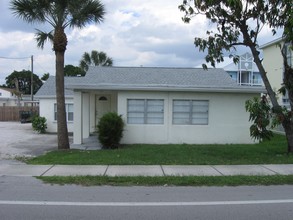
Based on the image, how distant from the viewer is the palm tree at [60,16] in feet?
49.3

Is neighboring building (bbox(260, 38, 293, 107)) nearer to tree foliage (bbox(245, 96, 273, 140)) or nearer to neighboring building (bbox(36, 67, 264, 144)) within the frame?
neighboring building (bbox(36, 67, 264, 144))

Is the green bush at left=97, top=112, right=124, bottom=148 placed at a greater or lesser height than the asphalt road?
greater

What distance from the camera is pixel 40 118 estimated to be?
26.0 metres

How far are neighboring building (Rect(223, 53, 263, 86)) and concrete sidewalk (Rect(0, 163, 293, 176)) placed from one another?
42.4 meters

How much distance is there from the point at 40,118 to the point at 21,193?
61.7 feet

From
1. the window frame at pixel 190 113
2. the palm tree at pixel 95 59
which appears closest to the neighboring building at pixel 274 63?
the window frame at pixel 190 113

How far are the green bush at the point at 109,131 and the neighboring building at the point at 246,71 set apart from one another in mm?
38204

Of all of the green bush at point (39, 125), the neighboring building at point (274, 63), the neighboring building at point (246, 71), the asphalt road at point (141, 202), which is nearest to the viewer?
the asphalt road at point (141, 202)

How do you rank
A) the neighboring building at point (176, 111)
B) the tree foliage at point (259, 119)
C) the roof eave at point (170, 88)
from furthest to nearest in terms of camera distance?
the neighboring building at point (176, 111)
the roof eave at point (170, 88)
the tree foliage at point (259, 119)

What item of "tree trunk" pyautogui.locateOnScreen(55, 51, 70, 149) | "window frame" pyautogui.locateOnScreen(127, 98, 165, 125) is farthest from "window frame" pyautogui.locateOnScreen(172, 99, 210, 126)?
"tree trunk" pyautogui.locateOnScreen(55, 51, 70, 149)

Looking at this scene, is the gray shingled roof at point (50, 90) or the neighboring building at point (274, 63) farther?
the gray shingled roof at point (50, 90)

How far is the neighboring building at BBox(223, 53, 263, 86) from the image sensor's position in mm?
52438

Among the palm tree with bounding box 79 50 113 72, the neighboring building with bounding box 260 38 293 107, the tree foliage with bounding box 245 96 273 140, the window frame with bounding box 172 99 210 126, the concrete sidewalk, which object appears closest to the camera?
the concrete sidewalk

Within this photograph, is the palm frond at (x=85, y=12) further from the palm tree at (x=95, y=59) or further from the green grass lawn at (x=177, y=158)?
the palm tree at (x=95, y=59)
